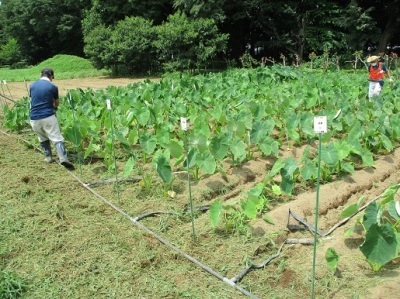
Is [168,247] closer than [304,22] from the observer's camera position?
Yes

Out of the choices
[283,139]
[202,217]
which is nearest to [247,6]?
[283,139]

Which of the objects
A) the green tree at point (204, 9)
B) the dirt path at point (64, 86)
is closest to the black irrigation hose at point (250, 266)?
the dirt path at point (64, 86)

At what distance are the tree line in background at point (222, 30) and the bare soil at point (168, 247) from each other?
16168 millimetres

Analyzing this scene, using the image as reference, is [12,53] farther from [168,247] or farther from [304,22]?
[168,247]

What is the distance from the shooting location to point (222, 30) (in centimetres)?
2830

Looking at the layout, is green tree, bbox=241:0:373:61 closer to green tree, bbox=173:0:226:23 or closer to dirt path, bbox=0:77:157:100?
green tree, bbox=173:0:226:23

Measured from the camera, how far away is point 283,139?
6.09 meters

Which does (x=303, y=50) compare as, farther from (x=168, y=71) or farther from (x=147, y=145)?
(x=147, y=145)

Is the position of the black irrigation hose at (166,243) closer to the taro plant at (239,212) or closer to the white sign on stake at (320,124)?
the taro plant at (239,212)

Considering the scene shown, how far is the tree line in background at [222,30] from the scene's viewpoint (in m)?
20.5

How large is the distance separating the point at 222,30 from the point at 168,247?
87.6ft

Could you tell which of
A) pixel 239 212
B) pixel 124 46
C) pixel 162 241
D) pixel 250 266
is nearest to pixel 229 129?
pixel 239 212

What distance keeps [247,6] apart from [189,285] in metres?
23.2

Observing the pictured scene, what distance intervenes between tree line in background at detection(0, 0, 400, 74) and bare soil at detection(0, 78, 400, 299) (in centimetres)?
1617
